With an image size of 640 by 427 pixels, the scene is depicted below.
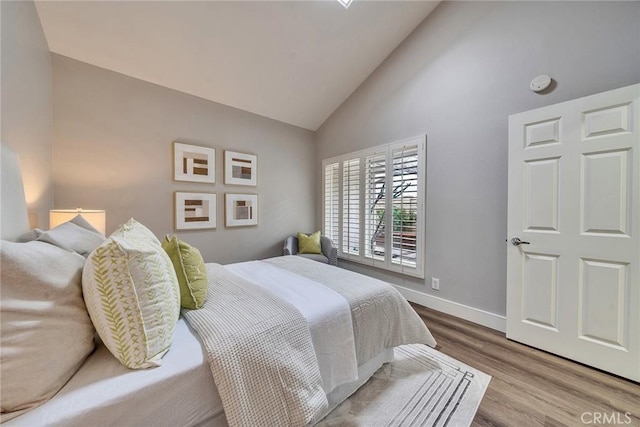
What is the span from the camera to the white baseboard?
2236mm

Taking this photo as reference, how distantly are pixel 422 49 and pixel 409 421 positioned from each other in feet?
11.5

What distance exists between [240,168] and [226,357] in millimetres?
2808

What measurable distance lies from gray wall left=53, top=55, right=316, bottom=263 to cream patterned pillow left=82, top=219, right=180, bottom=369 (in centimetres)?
221

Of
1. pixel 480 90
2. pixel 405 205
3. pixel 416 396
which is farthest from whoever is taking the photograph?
pixel 405 205

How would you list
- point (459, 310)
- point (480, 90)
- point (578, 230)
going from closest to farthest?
1. point (578, 230)
2. point (480, 90)
3. point (459, 310)

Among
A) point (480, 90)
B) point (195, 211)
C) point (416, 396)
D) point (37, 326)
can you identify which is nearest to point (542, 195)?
point (480, 90)

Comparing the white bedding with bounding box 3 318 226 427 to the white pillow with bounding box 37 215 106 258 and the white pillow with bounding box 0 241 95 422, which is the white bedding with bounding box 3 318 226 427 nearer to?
the white pillow with bounding box 0 241 95 422

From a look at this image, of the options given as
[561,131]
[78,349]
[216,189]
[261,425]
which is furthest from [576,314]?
[216,189]

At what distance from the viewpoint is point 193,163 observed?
2953 mm

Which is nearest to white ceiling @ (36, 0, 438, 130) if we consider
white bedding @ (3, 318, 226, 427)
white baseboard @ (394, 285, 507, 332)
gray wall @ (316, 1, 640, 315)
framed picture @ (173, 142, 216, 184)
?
gray wall @ (316, 1, 640, 315)

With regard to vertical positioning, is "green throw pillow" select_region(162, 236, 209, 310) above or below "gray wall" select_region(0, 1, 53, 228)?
below

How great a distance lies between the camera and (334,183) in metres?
3.91

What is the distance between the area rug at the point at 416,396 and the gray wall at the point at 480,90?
0.98m

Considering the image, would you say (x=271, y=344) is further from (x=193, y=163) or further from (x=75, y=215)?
(x=193, y=163)
